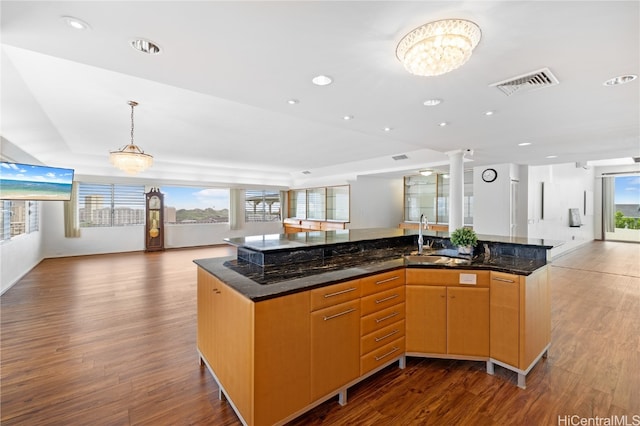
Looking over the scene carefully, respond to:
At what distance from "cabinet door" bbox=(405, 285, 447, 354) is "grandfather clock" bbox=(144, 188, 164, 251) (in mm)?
8491

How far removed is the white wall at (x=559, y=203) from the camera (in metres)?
6.99

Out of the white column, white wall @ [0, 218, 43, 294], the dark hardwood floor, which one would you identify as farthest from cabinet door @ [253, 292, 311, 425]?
white wall @ [0, 218, 43, 294]

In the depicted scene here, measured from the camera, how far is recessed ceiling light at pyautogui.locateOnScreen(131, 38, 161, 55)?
1660 mm

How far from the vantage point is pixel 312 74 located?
209 centimetres

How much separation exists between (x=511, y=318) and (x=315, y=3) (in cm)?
260

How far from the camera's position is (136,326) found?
10.9 feet

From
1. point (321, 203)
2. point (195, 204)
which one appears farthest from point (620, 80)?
point (195, 204)

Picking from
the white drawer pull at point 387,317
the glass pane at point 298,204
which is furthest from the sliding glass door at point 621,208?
the white drawer pull at point 387,317

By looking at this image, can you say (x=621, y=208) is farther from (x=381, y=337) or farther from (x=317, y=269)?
(x=317, y=269)

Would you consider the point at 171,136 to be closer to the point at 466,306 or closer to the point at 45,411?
the point at 45,411

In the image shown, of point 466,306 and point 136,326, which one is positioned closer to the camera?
point 466,306

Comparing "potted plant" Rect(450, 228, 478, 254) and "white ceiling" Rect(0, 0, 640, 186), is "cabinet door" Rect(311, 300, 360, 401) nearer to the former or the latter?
"potted plant" Rect(450, 228, 478, 254)

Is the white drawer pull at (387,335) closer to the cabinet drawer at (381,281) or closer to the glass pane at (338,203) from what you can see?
the cabinet drawer at (381,281)

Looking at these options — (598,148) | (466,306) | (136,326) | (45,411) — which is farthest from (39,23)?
(598,148)
